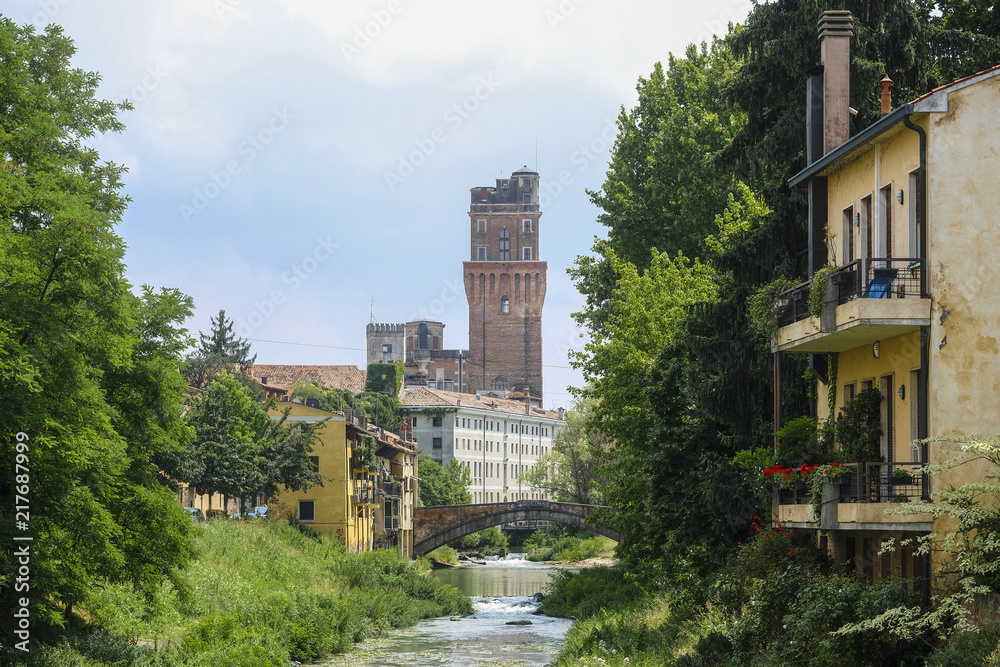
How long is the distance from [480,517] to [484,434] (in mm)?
61566

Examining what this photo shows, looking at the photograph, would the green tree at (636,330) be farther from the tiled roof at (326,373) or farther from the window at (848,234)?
the tiled roof at (326,373)

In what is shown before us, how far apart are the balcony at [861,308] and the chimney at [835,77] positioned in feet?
10.2

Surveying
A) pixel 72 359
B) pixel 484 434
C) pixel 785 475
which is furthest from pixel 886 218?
pixel 484 434

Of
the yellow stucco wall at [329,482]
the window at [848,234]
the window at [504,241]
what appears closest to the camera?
the window at [848,234]

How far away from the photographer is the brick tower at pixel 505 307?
471ft

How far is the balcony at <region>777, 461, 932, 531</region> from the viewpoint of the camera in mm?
15359

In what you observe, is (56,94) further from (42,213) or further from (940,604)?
(940,604)

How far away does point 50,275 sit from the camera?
20.4 meters

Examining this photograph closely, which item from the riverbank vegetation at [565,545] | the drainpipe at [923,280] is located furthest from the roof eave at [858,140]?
the riverbank vegetation at [565,545]

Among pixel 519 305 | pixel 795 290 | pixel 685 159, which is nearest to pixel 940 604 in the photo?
pixel 795 290

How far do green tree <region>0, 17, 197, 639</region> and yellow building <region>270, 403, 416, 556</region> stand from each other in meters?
29.7

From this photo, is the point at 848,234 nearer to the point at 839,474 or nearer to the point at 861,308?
the point at 861,308

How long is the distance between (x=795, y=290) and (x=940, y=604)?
18.2 feet

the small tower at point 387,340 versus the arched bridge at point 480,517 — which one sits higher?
the small tower at point 387,340
